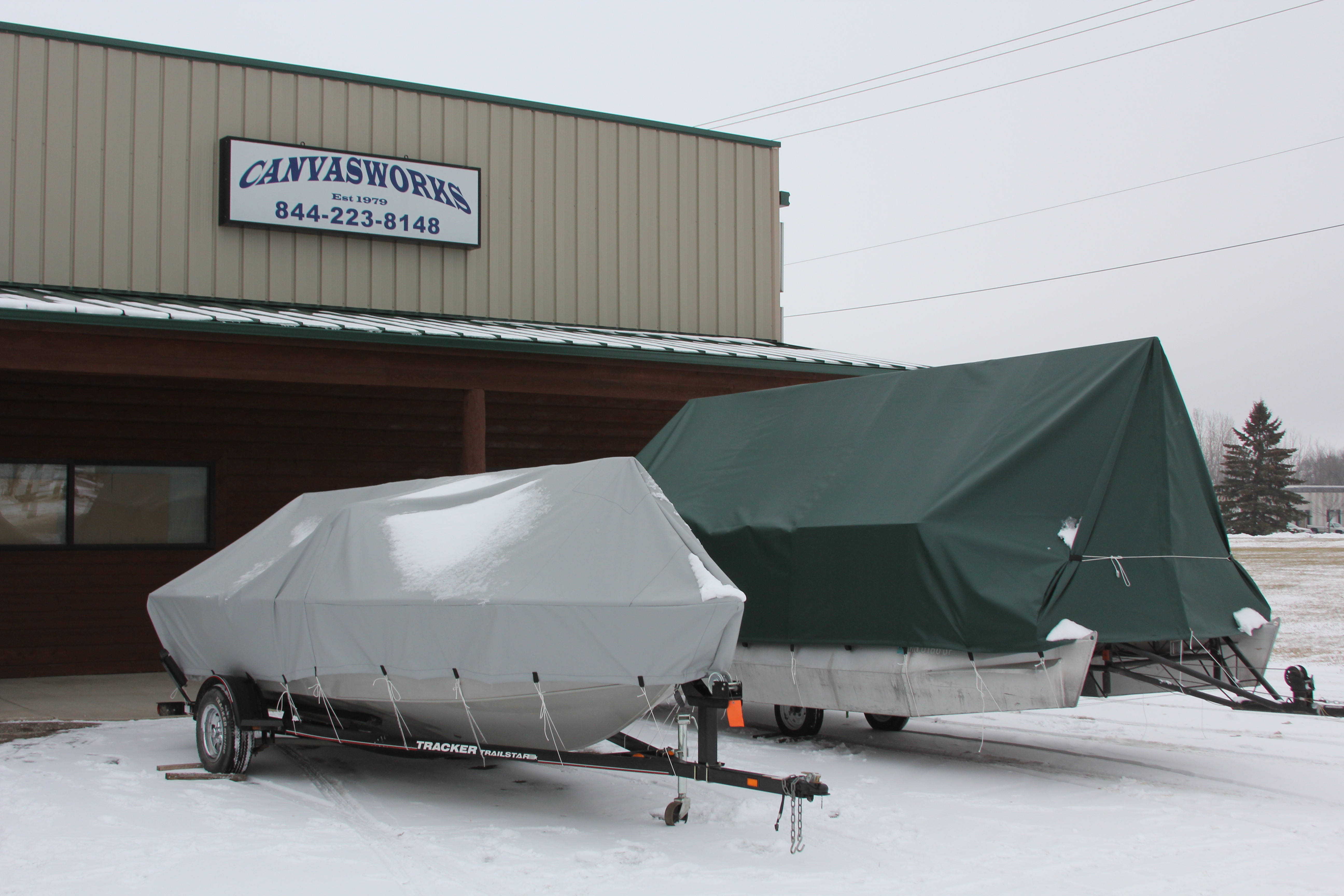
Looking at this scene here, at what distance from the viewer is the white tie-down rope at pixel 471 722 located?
6574mm

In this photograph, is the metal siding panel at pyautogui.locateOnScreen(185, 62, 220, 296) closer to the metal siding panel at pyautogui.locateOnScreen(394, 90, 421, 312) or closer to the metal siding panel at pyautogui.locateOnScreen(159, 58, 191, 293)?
the metal siding panel at pyautogui.locateOnScreen(159, 58, 191, 293)

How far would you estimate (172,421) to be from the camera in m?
14.3

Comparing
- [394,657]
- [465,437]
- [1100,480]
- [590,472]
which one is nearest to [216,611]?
[394,657]

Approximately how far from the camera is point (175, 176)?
537 inches

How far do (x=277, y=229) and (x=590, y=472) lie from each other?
8474 mm

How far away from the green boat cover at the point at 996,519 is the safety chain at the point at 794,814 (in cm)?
192

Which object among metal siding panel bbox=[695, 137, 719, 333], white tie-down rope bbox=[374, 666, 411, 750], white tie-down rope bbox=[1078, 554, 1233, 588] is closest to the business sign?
metal siding panel bbox=[695, 137, 719, 333]

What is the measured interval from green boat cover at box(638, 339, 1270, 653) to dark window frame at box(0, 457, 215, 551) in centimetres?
776

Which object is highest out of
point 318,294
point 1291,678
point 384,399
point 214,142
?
point 214,142

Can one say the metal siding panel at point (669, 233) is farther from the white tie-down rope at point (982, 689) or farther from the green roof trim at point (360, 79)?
the white tie-down rope at point (982, 689)

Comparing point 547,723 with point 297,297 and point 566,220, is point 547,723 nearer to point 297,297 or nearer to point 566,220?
point 297,297

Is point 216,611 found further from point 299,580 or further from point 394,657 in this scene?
point 394,657

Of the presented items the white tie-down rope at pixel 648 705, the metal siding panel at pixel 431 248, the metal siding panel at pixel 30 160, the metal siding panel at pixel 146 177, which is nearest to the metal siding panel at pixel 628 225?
the metal siding panel at pixel 431 248

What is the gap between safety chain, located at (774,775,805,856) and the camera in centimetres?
591
